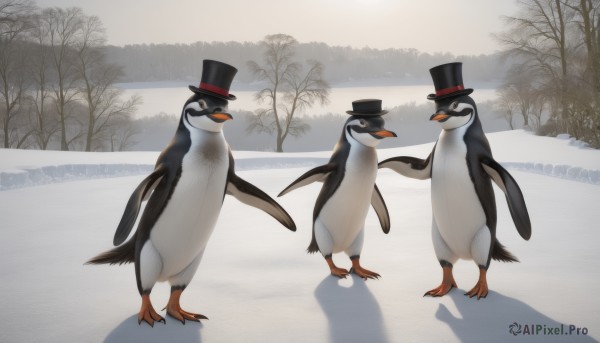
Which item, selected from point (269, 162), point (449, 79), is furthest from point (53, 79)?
point (449, 79)

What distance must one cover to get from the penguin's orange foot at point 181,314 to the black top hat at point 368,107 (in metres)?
1.78

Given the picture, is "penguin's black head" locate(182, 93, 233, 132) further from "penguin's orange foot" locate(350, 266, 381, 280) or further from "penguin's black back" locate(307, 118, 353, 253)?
"penguin's orange foot" locate(350, 266, 381, 280)

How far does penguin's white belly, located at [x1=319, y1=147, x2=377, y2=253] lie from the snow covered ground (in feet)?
1.21

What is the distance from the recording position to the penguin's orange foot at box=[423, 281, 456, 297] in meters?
3.17

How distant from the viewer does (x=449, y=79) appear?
3188 mm

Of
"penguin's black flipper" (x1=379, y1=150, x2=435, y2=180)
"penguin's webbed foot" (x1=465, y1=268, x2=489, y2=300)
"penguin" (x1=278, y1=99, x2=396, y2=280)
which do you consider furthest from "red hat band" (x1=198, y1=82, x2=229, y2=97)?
"penguin's webbed foot" (x1=465, y1=268, x2=489, y2=300)

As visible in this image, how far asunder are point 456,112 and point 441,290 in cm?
120

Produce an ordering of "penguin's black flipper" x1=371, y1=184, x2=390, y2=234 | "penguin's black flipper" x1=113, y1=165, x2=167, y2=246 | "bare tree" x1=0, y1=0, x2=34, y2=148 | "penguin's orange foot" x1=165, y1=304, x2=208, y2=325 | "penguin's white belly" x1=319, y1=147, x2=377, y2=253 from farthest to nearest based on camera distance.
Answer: "bare tree" x1=0, y1=0, x2=34, y2=148
"penguin's black flipper" x1=371, y1=184, x2=390, y2=234
"penguin's white belly" x1=319, y1=147, x2=377, y2=253
"penguin's orange foot" x1=165, y1=304, x2=208, y2=325
"penguin's black flipper" x1=113, y1=165, x2=167, y2=246

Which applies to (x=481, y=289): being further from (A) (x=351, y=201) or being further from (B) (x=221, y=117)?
(B) (x=221, y=117)

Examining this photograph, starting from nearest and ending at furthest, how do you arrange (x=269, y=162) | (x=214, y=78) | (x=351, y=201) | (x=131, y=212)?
(x=131, y=212)
(x=214, y=78)
(x=351, y=201)
(x=269, y=162)

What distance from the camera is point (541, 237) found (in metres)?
4.82

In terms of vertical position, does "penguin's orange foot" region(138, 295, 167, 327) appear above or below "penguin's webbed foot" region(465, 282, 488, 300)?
below

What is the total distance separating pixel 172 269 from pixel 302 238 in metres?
2.27

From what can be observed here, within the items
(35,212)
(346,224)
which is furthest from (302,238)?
(35,212)
